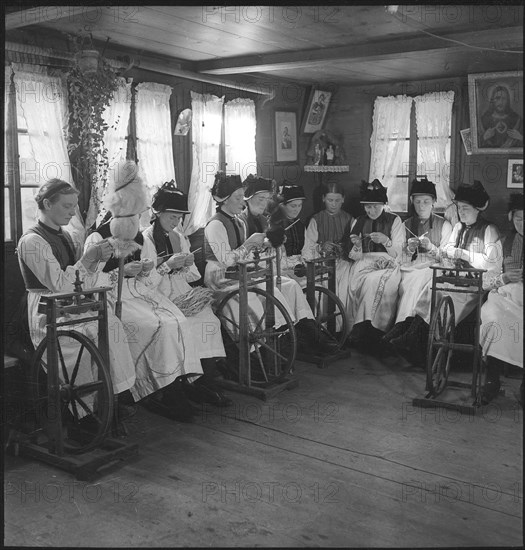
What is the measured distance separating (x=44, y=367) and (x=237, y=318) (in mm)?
1736

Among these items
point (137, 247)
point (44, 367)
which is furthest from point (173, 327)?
point (44, 367)

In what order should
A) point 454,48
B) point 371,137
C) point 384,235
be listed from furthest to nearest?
point 371,137, point 384,235, point 454,48

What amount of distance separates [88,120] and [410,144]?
12.5 ft

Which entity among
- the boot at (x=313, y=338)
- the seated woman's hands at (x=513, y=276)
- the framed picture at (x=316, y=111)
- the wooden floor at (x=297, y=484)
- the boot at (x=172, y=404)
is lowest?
the wooden floor at (x=297, y=484)

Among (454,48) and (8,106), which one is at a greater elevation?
(454,48)

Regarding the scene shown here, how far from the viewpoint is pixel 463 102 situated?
7035mm

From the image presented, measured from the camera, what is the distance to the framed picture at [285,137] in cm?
748

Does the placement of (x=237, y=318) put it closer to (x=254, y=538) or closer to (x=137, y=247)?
(x=137, y=247)

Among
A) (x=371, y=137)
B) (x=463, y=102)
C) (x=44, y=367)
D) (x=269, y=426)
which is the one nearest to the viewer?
(x=44, y=367)

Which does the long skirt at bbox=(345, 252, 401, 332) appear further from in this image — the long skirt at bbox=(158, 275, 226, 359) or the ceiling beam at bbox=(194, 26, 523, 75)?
the ceiling beam at bbox=(194, 26, 523, 75)

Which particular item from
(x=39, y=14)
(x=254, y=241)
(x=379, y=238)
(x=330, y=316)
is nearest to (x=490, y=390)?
(x=330, y=316)

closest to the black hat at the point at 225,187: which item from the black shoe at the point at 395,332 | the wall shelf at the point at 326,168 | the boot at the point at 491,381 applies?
the black shoe at the point at 395,332

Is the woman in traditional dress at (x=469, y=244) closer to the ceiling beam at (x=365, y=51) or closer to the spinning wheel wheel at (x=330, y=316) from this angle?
the spinning wheel wheel at (x=330, y=316)

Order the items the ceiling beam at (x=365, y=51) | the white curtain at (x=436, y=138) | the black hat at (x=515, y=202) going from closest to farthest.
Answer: the ceiling beam at (x=365, y=51)
the black hat at (x=515, y=202)
the white curtain at (x=436, y=138)
